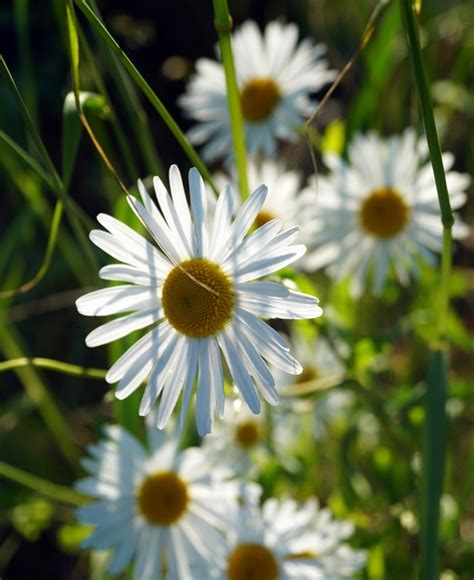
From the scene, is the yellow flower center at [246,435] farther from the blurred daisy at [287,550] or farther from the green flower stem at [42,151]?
the green flower stem at [42,151]

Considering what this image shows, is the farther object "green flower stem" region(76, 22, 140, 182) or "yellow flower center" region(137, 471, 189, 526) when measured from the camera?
"yellow flower center" region(137, 471, 189, 526)

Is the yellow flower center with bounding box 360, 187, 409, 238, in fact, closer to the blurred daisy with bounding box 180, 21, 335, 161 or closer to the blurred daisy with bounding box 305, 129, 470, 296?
the blurred daisy with bounding box 305, 129, 470, 296

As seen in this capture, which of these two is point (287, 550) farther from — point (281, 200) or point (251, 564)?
point (281, 200)

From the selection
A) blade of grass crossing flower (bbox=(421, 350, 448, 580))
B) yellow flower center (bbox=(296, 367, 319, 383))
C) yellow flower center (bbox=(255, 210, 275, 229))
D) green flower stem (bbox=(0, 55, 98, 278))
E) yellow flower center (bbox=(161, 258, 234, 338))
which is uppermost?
yellow flower center (bbox=(255, 210, 275, 229))

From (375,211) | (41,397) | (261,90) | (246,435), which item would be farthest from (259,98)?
(41,397)

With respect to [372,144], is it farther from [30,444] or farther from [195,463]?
[30,444]

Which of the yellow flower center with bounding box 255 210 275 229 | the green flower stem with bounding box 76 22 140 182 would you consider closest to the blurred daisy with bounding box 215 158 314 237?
the yellow flower center with bounding box 255 210 275 229
